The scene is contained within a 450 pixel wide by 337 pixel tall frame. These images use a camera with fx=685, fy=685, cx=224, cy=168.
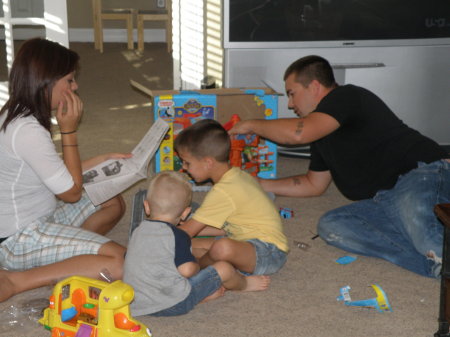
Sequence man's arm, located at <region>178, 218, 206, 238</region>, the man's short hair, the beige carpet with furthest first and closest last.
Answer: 1. the man's short hair
2. man's arm, located at <region>178, 218, 206, 238</region>
3. the beige carpet

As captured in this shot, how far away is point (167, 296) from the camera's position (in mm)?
1743

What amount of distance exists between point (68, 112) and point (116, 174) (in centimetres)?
28

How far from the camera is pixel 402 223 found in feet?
7.05

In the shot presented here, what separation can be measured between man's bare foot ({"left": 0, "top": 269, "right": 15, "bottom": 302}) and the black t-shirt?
3.74ft

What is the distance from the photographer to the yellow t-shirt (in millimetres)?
1939

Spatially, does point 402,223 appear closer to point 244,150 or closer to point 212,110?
point 244,150

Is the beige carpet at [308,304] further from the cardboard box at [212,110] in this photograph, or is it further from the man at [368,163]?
the cardboard box at [212,110]

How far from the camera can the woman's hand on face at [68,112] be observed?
193 centimetres

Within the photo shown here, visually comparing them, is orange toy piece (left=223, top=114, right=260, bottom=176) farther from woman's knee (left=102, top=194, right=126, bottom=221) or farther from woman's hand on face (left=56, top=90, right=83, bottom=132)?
woman's hand on face (left=56, top=90, right=83, bottom=132)

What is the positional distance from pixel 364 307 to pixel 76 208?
97cm

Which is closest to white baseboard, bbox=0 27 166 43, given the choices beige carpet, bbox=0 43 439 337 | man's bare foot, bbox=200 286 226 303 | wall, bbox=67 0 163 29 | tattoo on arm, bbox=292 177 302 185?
wall, bbox=67 0 163 29

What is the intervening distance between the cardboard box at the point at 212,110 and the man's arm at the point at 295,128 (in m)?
0.51

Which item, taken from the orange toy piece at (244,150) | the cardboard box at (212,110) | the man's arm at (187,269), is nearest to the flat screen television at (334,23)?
the cardboard box at (212,110)

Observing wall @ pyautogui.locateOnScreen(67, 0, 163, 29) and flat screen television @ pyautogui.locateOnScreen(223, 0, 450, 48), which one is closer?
flat screen television @ pyautogui.locateOnScreen(223, 0, 450, 48)
